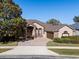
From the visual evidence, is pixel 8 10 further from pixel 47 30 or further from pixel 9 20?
pixel 47 30

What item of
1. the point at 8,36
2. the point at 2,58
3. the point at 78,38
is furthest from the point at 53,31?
the point at 2,58

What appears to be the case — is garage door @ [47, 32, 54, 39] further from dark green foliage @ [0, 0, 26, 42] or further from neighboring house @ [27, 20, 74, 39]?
dark green foliage @ [0, 0, 26, 42]

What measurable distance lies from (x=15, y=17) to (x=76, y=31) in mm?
21334

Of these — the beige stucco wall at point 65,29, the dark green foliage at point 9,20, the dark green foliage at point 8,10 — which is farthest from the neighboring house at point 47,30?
the dark green foliage at point 8,10

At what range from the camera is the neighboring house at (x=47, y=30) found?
5912 centimetres

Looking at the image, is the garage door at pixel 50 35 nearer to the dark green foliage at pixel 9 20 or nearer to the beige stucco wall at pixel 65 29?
the beige stucco wall at pixel 65 29

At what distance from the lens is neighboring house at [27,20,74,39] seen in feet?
194

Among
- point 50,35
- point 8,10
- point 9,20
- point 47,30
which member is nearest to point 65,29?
point 50,35

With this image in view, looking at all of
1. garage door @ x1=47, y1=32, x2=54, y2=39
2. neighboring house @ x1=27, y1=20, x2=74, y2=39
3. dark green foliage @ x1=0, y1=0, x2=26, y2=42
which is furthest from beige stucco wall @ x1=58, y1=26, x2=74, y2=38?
dark green foliage @ x1=0, y1=0, x2=26, y2=42

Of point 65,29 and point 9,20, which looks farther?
point 65,29

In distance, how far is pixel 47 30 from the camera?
62156 mm

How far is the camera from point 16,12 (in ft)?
155

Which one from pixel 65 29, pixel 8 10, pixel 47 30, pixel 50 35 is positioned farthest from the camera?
pixel 47 30

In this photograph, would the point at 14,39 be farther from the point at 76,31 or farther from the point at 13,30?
the point at 76,31
